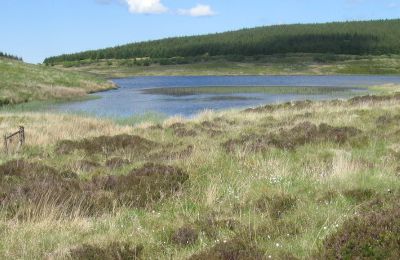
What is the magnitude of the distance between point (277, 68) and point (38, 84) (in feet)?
347

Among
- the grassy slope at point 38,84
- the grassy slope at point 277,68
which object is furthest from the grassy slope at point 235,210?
the grassy slope at point 277,68

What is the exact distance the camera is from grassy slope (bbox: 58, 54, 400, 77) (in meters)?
151

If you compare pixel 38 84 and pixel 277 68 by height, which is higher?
pixel 38 84

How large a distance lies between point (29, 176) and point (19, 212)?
10.7 ft

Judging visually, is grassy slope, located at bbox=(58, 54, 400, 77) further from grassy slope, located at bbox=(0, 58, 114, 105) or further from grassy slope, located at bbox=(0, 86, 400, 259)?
grassy slope, located at bbox=(0, 86, 400, 259)

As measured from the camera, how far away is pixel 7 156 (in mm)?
14375

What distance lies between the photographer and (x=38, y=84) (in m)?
61.6

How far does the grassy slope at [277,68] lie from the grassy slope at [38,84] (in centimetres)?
7650

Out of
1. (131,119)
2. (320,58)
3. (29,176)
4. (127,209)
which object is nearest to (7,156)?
(29,176)

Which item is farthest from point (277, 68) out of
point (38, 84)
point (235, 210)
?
point (235, 210)

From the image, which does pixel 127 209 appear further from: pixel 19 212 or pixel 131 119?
pixel 131 119

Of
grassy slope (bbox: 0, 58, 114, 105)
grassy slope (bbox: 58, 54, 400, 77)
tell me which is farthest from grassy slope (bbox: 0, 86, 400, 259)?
grassy slope (bbox: 58, 54, 400, 77)

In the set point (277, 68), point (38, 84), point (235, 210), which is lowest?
point (277, 68)

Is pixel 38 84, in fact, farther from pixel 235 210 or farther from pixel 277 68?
pixel 277 68
